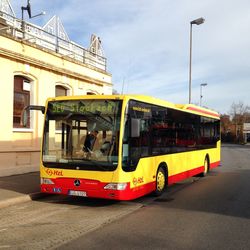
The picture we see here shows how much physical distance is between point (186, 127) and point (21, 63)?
7.06 m

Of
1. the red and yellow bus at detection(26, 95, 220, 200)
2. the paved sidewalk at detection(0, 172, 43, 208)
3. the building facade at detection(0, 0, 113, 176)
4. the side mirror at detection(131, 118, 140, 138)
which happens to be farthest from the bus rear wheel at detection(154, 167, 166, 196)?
the building facade at detection(0, 0, 113, 176)

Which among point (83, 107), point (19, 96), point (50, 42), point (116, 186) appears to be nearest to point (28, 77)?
point (19, 96)

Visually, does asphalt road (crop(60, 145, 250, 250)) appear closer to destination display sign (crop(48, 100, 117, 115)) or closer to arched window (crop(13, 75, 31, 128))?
destination display sign (crop(48, 100, 117, 115))

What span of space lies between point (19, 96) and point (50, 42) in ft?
11.2

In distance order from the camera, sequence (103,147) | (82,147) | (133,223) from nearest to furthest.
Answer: (133,223), (103,147), (82,147)

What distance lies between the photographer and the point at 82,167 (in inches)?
359

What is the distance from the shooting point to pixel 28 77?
15836 millimetres

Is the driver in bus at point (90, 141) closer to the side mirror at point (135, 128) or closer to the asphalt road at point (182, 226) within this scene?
the side mirror at point (135, 128)

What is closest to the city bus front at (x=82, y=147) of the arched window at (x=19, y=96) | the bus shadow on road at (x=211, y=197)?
the bus shadow on road at (x=211, y=197)

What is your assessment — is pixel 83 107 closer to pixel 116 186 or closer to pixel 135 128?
pixel 135 128

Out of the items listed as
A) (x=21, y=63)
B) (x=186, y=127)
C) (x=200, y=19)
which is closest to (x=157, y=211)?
(x=186, y=127)

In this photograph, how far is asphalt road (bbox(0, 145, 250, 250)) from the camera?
20.4 feet

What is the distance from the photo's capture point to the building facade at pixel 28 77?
1446 cm

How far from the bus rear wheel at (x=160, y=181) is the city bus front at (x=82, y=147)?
6.81 feet
